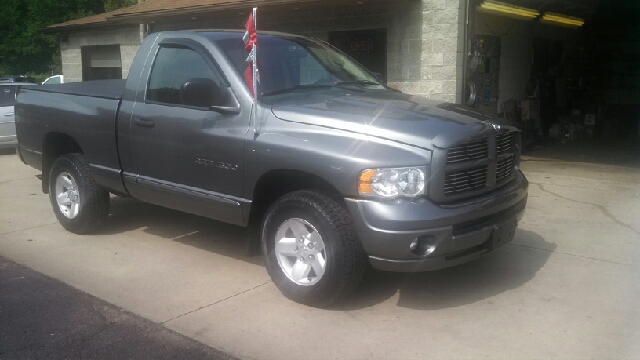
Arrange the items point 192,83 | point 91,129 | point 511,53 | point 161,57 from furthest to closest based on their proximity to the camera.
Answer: point 511,53
point 91,129
point 161,57
point 192,83

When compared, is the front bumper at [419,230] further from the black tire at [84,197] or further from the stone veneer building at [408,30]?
the stone veneer building at [408,30]

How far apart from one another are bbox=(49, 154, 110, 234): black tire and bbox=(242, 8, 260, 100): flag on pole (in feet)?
7.56

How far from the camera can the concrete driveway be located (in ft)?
13.3

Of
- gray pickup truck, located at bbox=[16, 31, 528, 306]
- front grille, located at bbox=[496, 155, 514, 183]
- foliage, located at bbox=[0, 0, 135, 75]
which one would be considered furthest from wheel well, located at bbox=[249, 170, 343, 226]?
foliage, located at bbox=[0, 0, 135, 75]

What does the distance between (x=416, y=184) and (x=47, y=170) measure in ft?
14.8

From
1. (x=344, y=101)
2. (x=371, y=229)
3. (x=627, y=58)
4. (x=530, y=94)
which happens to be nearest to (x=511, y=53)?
(x=530, y=94)

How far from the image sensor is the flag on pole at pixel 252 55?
4852 mm

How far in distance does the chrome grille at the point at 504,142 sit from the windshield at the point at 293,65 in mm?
1481

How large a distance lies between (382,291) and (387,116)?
4.68 feet

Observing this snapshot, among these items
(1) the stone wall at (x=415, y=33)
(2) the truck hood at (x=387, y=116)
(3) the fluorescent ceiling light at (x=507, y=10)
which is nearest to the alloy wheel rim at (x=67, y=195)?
(2) the truck hood at (x=387, y=116)

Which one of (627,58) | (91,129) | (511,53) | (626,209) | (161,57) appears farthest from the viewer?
(627,58)

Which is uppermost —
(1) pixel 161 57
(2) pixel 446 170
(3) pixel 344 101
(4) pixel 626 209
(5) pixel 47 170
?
(1) pixel 161 57

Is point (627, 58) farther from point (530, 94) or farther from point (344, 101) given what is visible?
point (344, 101)

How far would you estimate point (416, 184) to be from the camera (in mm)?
4176
